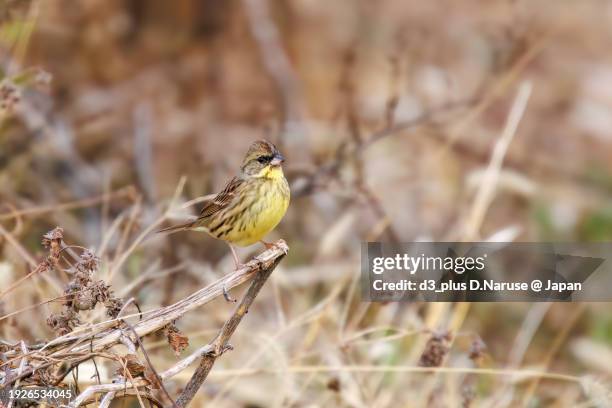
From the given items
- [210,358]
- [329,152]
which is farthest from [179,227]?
[329,152]

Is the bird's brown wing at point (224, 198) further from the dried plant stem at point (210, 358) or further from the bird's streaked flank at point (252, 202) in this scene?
the dried plant stem at point (210, 358)

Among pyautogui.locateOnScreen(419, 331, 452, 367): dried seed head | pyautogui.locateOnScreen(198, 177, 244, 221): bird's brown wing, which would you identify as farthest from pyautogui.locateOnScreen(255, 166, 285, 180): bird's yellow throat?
pyautogui.locateOnScreen(419, 331, 452, 367): dried seed head

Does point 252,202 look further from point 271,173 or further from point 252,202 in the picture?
point 271,173

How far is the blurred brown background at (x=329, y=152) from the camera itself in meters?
4.68

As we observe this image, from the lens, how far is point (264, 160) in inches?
168

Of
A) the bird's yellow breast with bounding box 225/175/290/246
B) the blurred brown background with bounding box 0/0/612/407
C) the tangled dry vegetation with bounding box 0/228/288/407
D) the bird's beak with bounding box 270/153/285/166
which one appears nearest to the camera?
the tangled dry vegetation with bounding box 0/228/288/407

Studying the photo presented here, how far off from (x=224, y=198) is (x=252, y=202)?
0.79ft

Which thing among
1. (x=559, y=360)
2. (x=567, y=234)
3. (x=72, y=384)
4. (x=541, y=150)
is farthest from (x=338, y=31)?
(x=72, y=384)

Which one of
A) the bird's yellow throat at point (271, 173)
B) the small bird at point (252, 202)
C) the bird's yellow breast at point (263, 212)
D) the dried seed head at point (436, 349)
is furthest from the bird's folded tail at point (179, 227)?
the dried seed head at point (436, 349)

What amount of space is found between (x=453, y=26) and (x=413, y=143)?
5.98 ft

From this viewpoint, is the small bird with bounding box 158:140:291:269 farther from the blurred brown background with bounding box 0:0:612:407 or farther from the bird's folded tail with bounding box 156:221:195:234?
the blurred brown background with bounding box 0:0:612:407

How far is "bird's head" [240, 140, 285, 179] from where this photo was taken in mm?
4211

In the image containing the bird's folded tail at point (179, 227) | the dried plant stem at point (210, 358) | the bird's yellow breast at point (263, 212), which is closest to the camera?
the dried plant stem at point (210, 358)

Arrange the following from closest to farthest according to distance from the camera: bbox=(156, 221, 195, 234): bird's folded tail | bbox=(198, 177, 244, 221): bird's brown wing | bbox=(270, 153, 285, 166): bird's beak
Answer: bbox=(270, 153, 285, 166): bird's beak < bbox=(198, 177, 244, 221): bird's brown wing < bbox=(156, 221, 195, 234): bird's folded tail
